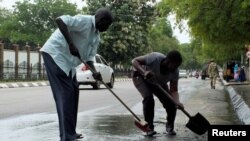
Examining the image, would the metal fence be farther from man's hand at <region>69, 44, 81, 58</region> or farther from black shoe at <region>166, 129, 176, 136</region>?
man's hand at <region>69, 44, 81, 58</region>

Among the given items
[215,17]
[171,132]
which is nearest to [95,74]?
[171,132]

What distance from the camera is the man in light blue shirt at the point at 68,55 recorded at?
6.32m

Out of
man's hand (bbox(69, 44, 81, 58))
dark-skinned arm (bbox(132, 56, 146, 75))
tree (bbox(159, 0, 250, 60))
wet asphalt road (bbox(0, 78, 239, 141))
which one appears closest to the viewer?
man's hand (bbox(69, 44, 81, 58))

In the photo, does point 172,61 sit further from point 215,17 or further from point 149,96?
→ point 215,17

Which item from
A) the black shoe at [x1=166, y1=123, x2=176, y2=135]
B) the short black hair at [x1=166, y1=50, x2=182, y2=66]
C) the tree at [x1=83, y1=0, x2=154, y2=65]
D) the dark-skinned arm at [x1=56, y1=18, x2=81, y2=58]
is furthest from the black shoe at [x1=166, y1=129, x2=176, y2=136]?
the tree at [x1=83, y1=0, x2=154, y2=65]

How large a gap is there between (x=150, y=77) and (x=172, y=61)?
39 centimetres

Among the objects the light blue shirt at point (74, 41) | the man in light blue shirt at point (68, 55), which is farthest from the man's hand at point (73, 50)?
the light blue shirt at point (74, 41)

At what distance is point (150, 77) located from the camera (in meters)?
7.57

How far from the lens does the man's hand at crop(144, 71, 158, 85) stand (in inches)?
295

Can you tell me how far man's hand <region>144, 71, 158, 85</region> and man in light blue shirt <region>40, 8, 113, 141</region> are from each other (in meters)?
1.08

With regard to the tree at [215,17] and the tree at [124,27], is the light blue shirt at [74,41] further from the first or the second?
the tree at [124,27]

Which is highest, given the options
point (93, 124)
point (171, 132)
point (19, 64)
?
point (171, 132)

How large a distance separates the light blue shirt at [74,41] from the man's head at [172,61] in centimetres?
126

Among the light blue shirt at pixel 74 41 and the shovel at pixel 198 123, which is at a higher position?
the light blue shirt at pixel 74 41
